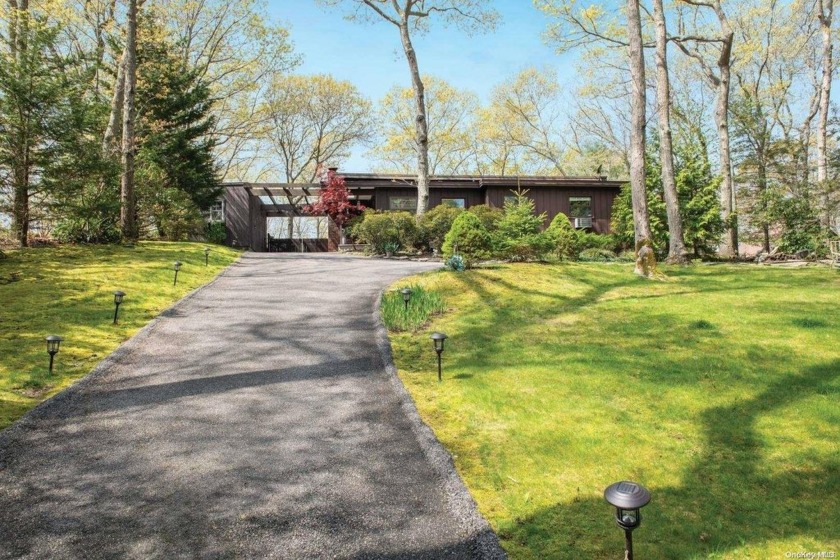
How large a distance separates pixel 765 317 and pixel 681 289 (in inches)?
114

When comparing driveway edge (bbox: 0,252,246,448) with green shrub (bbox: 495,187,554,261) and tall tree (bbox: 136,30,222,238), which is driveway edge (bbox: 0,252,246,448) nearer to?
green shrub (bbox: 495,187,554,261)

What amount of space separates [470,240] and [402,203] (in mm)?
14852

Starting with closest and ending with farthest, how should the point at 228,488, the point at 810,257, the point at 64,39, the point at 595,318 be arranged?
the point at 228,488 → the point at 595,318 → the point at 810,257 → the point at 64,39

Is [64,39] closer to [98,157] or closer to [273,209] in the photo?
[273,209]

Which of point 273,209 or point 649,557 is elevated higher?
point 273,209

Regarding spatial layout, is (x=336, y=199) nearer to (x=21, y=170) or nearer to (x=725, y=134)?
(x=21, y=170)

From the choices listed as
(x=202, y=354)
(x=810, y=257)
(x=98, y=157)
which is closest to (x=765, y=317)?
(x=202, y=354)

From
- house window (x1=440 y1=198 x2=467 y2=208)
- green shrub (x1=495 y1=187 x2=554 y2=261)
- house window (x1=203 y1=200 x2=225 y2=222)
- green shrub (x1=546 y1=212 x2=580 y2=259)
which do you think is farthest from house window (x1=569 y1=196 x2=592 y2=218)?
house window (x1=203 y1=200 x2=225 y2=222)

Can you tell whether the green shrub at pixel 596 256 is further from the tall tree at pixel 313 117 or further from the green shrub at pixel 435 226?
the tall tree at pixel 313 117

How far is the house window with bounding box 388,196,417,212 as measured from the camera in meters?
27.6

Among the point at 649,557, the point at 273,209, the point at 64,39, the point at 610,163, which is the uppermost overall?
the point at 64,39

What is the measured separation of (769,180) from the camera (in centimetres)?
2311

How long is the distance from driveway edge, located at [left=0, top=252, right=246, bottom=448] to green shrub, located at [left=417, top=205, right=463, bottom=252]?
11934 mm

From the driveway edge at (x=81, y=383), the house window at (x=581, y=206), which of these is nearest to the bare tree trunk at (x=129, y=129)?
the driveway edge at (x=81, y=383)
